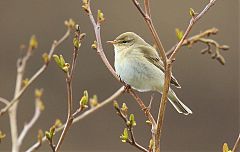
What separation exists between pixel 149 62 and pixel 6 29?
4670 mm

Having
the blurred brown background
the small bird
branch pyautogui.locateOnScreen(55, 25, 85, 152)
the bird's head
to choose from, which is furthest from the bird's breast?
the blurred brown background

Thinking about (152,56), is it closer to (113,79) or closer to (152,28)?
(152,28)

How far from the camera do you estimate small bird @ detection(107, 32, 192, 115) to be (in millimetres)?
3197

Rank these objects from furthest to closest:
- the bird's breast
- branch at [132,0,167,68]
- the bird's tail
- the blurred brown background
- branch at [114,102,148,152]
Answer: the blurred brown background → the bird's breast → the bird's tail → branch at [114,102,148,152] → branch at [132,0,167,68]

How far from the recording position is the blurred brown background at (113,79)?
22.9 feet

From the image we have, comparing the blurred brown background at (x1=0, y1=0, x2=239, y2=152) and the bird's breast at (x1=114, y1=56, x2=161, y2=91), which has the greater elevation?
the bird's breast at (x1=114, y1=56, x2=161, y2=91)

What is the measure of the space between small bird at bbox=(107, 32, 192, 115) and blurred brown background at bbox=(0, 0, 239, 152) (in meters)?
3.36

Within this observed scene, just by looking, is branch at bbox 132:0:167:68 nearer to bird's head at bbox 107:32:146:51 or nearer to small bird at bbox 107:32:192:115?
small bird at bbox 107:32:192:115

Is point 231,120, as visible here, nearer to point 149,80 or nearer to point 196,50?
point 196,50

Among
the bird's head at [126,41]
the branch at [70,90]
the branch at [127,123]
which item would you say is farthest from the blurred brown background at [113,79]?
the branch at [70,90]

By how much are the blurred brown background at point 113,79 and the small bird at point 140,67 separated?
132 inches

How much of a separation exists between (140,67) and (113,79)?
3.95m

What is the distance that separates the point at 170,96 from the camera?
336cm

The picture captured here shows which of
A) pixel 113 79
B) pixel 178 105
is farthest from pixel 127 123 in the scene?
pixel 113 79
